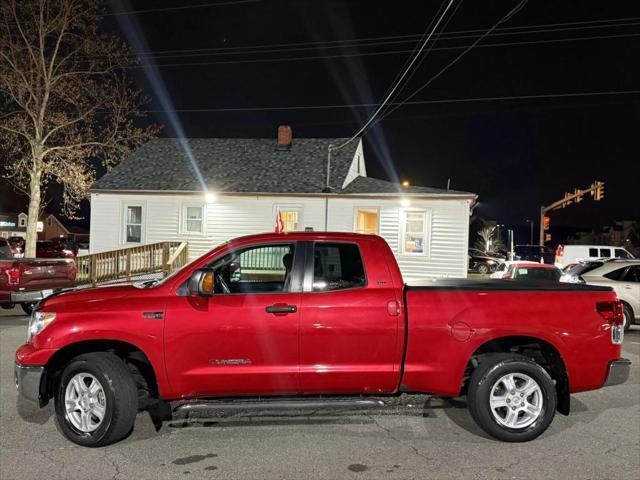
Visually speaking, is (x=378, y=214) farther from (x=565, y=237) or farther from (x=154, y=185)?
(x=565, y=237)

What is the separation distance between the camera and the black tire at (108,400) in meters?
4.83

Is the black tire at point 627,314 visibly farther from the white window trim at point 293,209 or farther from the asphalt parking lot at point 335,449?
the white window trim at point 293,209

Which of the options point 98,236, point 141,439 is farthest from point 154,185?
point 141,439

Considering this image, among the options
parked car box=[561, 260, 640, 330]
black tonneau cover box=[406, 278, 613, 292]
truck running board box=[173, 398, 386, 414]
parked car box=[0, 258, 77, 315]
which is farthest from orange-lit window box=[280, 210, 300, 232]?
truck running board box=[173, 398, 386, 414]

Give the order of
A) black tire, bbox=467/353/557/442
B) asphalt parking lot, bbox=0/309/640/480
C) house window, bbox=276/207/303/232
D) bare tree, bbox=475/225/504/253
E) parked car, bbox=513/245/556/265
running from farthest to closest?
bare tree, bbox=475/225/504/253
parked car, bbox=513/245/556/265
house window, bbox=276/207/303/232
black tire, bbox=467/353/557/442
asphalt parking lot, bbox=0/309/640/480

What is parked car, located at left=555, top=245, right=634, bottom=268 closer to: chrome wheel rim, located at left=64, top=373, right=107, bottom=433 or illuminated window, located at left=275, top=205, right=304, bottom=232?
illuminated window, located at left=275, top=205, right=304, bottom=232

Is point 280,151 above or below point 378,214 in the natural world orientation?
above

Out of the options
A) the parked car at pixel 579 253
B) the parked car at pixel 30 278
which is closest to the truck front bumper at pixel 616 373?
the parked car at pixel 30 278

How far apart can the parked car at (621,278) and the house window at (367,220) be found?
8.70 m

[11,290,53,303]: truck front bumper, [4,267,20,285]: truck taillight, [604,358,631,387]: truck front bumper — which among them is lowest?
[11,290,53,303]: truck front bumper

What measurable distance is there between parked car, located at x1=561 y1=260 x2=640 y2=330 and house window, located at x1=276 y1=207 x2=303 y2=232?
1016 centimetres

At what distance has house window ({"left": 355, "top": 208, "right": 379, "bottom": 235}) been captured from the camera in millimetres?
20406

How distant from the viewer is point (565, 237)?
170500 mm

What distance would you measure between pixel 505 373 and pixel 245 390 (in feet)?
A: 7.65
